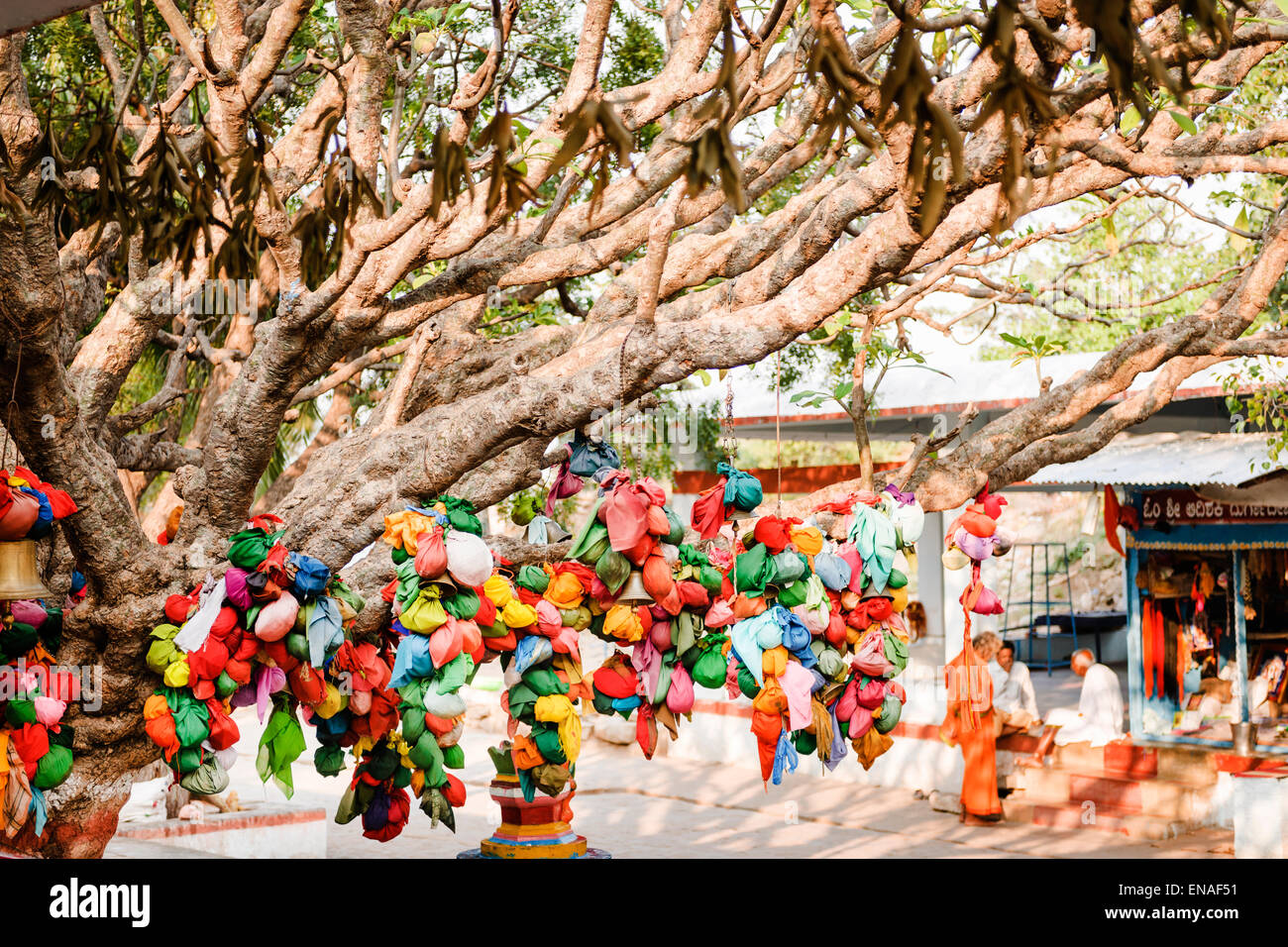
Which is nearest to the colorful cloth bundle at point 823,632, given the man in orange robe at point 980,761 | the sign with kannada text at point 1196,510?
the man in orange robe at point 980,761

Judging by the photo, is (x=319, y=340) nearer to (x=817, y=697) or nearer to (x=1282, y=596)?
(x=817, y=697)

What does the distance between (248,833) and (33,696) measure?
16.6 feet

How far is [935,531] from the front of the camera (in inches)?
640

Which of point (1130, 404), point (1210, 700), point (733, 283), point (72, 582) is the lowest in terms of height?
point (1210, 700)

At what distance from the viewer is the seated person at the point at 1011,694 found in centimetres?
1095

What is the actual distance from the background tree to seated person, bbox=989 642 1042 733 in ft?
15.4

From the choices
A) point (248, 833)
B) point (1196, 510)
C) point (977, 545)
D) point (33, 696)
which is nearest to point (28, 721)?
point (33, 696)

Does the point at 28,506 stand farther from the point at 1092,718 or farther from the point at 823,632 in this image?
the point at 1092,718

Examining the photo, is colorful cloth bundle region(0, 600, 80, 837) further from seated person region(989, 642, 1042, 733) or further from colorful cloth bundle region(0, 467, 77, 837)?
seated person region(989, 642, 1042, 733)

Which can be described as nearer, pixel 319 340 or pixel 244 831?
pixel 319 340

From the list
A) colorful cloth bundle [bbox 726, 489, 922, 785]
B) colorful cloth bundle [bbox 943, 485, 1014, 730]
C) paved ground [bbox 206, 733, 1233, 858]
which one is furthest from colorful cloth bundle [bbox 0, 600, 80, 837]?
paved ground [bbox 206, 733, 1233, 858]

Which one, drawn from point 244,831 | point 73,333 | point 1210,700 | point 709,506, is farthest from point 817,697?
point 1210,700

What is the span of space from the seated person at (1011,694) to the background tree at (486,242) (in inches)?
185

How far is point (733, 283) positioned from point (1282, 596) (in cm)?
785
